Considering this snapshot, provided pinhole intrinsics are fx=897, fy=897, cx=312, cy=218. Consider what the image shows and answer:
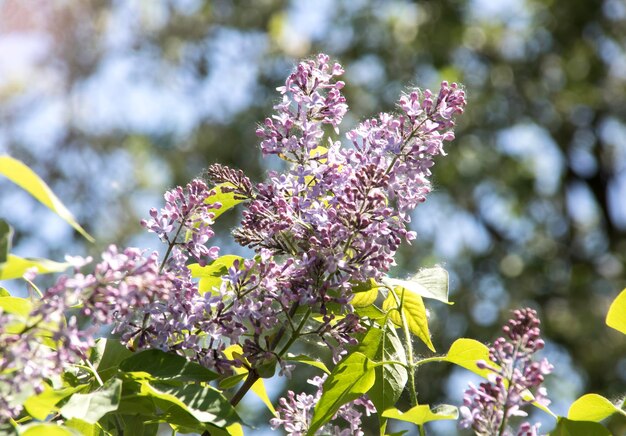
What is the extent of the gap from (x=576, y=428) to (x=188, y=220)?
358 mm

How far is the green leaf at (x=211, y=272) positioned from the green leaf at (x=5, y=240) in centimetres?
24

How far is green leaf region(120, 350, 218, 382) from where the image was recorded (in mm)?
668

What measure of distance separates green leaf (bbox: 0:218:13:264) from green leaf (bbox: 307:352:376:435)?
0.27 meters

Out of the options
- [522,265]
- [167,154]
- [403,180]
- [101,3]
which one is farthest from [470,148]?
[403,180]

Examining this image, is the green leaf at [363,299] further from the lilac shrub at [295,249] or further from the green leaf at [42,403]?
the green leaf at [42,403]

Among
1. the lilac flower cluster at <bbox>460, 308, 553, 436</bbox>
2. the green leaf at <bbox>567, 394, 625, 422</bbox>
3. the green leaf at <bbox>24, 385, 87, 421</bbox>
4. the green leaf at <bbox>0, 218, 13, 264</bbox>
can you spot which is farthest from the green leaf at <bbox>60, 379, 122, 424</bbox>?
the green leaf at <bbox>567, 394, 625, 422</bbox>

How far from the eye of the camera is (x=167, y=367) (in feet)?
2.21

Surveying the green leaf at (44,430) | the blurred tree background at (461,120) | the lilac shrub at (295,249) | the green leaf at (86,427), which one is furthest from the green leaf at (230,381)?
the blurred tree background at (461,120)

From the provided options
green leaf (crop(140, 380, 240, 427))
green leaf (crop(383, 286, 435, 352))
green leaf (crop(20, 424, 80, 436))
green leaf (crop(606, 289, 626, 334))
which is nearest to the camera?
green leaf (crop(20, 424, 80, 436))

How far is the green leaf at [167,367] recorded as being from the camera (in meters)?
0.67

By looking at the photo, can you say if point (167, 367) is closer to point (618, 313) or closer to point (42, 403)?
point (42, 403)

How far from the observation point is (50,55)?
857 cm

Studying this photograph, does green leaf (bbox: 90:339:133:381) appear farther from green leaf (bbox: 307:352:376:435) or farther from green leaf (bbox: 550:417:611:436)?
green leaf (bbox: 550:417:611:436)

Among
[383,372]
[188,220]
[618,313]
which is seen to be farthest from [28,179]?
[618,313]
